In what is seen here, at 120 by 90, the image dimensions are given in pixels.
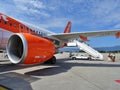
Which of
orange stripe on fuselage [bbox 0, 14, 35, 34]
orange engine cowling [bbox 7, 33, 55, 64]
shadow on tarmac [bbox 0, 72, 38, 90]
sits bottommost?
shadow on tarmac [bbox 0, 72, 38, 90]

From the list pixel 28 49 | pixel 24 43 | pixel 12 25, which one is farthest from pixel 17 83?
pixel 12 25

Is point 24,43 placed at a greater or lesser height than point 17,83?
greater

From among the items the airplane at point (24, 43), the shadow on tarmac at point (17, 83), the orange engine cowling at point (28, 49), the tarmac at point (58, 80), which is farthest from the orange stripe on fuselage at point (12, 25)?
the shadow on tarmac at point (17, 83)

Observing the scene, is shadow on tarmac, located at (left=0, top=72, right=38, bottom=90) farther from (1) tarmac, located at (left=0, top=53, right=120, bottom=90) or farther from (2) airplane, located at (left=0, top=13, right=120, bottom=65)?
(2) airplane, located at (left=0, top=13, right=120, bottom=65)

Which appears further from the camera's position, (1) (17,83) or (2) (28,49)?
(2) (28,49)

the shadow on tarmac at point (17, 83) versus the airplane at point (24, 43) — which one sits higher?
the airplane at point (24, 43)

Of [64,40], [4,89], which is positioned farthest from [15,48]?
[64,40]

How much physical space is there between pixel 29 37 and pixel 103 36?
9253mm

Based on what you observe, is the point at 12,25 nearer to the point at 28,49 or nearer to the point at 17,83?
the point at 28,49

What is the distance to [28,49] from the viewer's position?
8805mm

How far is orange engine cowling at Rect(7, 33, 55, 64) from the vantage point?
8.81 m

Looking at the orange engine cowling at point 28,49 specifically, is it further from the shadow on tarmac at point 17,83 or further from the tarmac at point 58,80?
the shadow on tarmac at point 17,83

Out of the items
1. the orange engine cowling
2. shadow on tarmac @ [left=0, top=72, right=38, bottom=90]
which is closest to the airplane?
the orange engine cowling

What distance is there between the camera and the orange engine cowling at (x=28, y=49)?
881 centimetres
